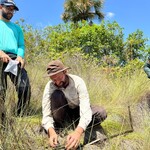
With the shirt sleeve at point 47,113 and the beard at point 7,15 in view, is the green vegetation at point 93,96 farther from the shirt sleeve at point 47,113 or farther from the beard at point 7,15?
the beard at point 7,15

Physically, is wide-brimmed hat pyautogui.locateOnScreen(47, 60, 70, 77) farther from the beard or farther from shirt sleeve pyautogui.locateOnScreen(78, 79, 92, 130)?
the beard

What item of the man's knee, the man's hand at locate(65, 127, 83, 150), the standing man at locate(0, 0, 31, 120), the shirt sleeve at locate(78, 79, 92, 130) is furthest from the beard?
the man's hand at locate(65, 127, 83, 150)

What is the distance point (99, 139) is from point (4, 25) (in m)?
1.91

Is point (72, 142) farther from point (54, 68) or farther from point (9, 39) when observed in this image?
point (9, 39)

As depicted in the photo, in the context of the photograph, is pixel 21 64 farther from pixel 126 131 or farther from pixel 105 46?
pixel 105 46

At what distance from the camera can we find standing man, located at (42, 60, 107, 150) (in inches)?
147

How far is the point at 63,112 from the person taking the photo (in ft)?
13.4

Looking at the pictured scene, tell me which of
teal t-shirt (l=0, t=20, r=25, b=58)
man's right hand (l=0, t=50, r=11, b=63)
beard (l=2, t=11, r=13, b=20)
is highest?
beard (l=2, t=11, r=13, b=20)

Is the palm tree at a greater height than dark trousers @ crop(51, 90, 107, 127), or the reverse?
the palm tree

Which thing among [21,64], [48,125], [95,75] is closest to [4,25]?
[21,64]

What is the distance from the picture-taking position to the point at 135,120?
5.46 meters

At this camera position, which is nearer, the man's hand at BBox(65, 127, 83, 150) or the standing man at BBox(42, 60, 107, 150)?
the man's hand at BBox(65, 127, 83, 150)

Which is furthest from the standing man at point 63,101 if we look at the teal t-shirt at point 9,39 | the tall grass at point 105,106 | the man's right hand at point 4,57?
the teal t-shirt at point 9,39

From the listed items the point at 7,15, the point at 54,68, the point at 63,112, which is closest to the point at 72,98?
the point at 63,112
